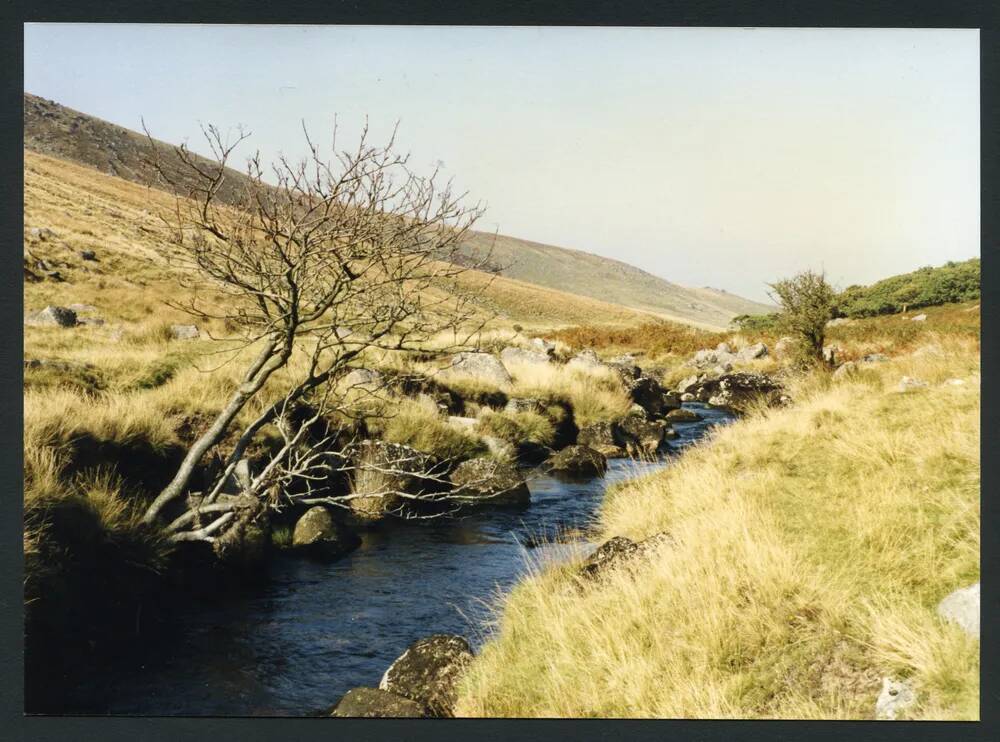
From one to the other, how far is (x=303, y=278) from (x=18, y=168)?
7.28 ft

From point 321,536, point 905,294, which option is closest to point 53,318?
point 321,536

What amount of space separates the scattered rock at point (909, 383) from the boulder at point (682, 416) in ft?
21.1

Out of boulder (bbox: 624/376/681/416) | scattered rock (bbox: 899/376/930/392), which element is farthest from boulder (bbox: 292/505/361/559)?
boulder (bbox: 624/376/681/416)

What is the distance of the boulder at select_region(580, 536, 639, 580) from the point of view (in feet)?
20.8

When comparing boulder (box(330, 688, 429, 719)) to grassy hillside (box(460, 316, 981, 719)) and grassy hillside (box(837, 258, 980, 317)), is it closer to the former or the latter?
grassy hillside (box(460, 316, 981, 719))

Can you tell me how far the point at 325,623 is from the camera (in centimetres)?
677

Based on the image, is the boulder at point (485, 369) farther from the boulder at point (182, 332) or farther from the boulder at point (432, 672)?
the boulder at point (432, 672)

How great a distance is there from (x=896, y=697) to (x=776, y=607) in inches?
34.3

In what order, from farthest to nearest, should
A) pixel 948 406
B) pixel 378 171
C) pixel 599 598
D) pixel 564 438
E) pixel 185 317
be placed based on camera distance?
1. pixel 185 317
2. pixel 564 438
3. pixel 948 406
4. pixel 378 171
5. pixel 599 598

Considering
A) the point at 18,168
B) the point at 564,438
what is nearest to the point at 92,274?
the point at 564,438

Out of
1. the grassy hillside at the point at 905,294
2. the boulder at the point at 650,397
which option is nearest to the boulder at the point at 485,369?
the boulder at the point at 650,397

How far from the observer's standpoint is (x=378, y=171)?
20.5ft

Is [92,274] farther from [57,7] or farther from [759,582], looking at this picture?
[759,582]

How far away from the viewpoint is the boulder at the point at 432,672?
17.5 feet
